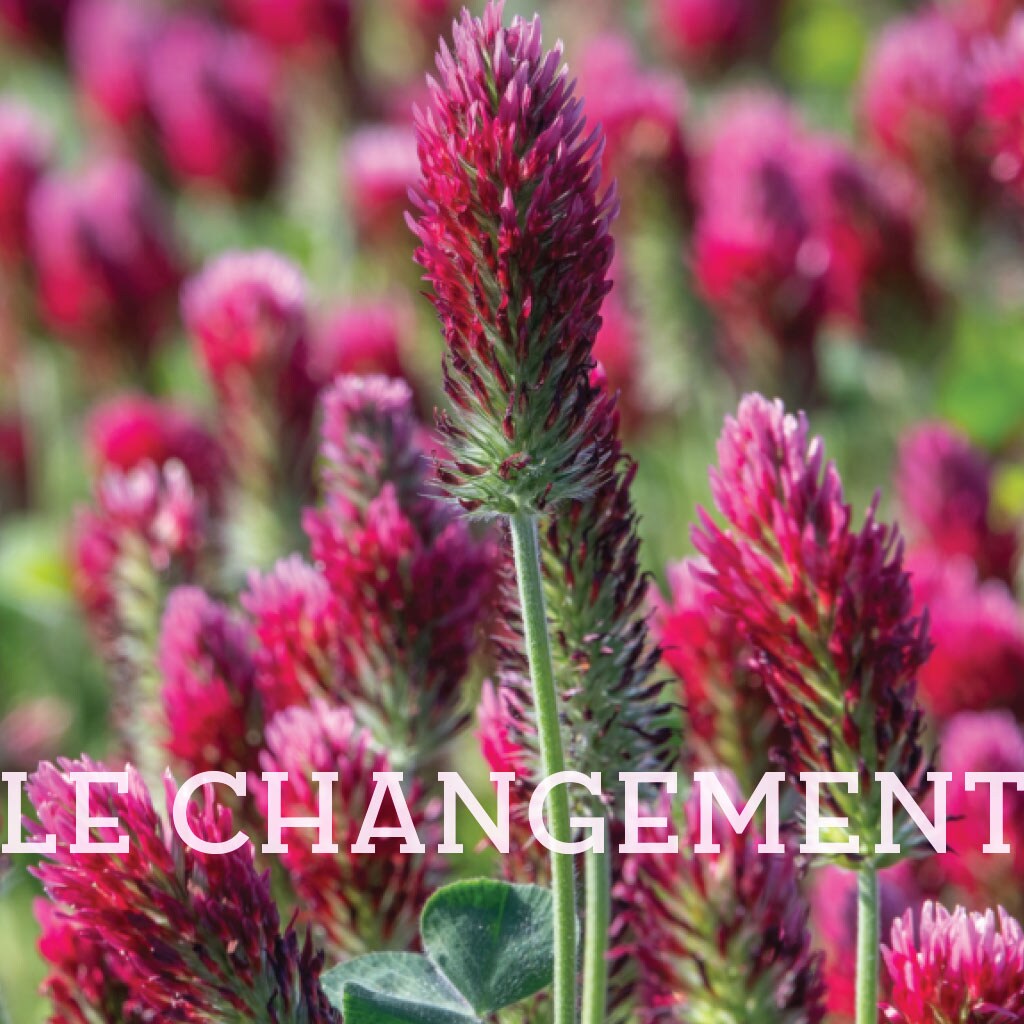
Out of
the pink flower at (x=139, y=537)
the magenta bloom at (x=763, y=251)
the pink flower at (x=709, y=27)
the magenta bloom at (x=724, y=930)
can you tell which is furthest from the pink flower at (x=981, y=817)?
the pink flower at (x=709, y=27)

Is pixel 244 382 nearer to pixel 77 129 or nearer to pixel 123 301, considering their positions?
pixel 123 301

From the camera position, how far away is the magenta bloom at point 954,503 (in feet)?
8.40

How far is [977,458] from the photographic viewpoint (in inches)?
104

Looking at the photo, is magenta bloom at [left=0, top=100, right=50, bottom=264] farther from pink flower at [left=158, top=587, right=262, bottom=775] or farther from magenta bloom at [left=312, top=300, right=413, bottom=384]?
pink flower at [left=158, top=587, right=262, bottom=775]

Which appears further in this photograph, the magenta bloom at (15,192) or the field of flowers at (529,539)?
the magenta bloom at (15,192)

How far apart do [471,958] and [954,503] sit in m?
1.48

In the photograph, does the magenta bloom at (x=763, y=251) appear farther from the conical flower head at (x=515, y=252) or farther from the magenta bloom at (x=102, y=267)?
the conical flower head at (x=515, y=252)

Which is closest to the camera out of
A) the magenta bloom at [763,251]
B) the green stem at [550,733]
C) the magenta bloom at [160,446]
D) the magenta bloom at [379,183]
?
the green stem at [550,733]

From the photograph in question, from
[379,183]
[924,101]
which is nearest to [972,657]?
[924,101]

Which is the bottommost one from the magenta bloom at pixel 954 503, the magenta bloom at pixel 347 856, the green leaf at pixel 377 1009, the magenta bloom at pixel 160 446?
the green leaf at pixel 377 1009

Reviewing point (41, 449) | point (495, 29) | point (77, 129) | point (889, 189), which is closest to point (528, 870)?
point (495, 29)

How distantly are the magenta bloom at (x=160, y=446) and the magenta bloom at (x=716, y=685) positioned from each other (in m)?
1.27

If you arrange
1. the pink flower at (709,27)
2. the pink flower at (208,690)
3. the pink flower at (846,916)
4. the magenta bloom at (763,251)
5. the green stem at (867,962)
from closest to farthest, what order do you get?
the green stem at (867,962) < the pink flower at (846,916) < the pink flower at (208,690) < the magenta bloom at (763,251) < the pink flower at (709,27)

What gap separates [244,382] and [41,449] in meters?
2.11
